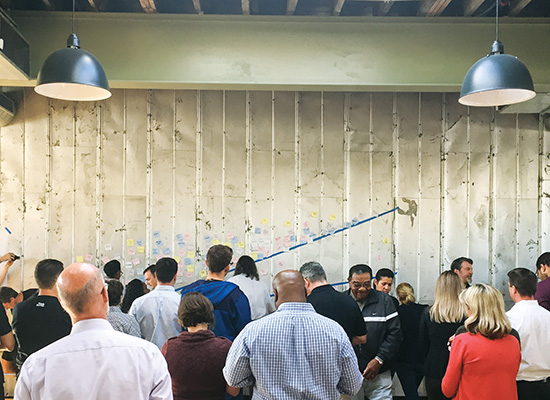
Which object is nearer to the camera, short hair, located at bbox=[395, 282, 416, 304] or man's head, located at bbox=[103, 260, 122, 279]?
short hair, located at bbox=[395, 282, 416, 304]

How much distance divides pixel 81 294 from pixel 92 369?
29 cm

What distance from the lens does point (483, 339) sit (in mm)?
3270

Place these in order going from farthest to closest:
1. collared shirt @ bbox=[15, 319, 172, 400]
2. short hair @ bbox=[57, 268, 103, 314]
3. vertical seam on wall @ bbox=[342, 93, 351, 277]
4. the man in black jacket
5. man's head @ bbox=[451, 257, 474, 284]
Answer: vertical seam on wall @ bbox=[342, 93, 351, 277], man's head @ bbox=[451, 257, 474, 284], the man in black jacket, short hair @ bbox=[57, 268, 103, 314], collared shirt @ bbox=[15, 319, 172, 400]

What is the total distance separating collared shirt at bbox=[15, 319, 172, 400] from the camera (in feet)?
6.77

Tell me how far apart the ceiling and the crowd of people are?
2.68 m

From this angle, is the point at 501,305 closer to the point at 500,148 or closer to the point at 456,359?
the point at 456,359

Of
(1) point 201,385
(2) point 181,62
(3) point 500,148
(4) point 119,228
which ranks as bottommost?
(1) point 201,385

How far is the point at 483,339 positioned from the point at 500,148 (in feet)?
14.6

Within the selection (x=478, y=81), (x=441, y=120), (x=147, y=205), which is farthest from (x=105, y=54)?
(x=441, y=120)

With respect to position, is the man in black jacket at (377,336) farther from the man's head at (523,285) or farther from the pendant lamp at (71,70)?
the pendant lamp at (71,70)

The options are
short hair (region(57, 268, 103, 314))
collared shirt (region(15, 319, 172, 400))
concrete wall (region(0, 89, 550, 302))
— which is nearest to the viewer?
collared shirt (region(15, 319, 172, 400))

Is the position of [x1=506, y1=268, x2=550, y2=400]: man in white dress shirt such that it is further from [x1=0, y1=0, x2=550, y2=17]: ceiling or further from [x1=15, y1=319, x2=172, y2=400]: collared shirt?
[x1=0, y1=0, x2=550, y2=17]: ceiling

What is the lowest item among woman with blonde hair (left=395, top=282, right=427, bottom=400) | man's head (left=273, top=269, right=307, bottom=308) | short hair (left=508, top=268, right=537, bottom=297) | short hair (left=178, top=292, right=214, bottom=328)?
woman with blonde hair (left=395, top=282, right=427, bottom=400)

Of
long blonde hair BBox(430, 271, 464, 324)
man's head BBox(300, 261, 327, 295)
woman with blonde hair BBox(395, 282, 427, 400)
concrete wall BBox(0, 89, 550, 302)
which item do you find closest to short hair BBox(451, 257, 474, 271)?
concrete wall BBox(0, 89, 550, 302)
